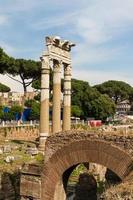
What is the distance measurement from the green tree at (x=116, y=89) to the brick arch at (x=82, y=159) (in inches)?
2835

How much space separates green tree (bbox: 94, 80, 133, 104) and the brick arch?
236 ft

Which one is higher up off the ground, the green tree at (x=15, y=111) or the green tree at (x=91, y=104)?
the green tree at (x=91, y=104)

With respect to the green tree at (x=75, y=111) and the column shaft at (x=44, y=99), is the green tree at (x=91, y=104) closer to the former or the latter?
the green tree at (x=75, y=111)

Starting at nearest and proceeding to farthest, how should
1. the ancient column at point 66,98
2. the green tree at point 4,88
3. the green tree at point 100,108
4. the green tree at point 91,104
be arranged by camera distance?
the ancient column at point 66,98 → the green tree at point 100,108 → the green tree at point 91,104 → the green tree at point 4,88

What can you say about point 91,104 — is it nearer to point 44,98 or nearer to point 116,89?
point 116,89

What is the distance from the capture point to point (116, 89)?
281 feet

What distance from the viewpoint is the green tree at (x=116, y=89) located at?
84694 mm

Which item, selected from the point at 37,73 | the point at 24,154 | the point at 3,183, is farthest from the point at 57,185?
the point at 37,73

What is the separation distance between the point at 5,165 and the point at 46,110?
566 centimetres

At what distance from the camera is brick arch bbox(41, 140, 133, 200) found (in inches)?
449

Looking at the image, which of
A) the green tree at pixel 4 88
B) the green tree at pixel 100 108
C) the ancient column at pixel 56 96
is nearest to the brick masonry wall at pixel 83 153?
the ancient column at pixel 56 96

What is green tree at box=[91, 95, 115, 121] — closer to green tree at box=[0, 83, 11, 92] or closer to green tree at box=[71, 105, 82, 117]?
green tree at box=[71, 105, 82, 117]

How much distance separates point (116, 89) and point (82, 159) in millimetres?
74493

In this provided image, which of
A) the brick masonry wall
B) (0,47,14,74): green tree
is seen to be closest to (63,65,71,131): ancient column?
the brick masonry wall
